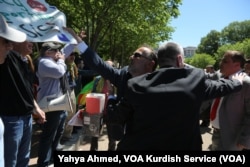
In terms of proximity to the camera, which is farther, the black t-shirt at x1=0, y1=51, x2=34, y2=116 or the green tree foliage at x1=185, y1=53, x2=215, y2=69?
the green tree foliage at x1=185, y1=53, x2=215, y2=69

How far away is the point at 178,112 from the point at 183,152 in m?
0.29

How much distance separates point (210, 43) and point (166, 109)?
113m

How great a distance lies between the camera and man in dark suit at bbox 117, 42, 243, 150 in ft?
7.71

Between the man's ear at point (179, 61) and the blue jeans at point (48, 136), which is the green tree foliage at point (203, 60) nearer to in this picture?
the blue jeans at point (48, 136)

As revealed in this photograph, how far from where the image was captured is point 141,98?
7.80 feet

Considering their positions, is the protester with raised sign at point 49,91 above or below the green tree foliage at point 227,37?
above

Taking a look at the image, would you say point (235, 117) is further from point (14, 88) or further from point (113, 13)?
point (113, 13)

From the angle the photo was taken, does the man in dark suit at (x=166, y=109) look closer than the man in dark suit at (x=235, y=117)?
Yes

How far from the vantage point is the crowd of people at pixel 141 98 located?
2367 mm

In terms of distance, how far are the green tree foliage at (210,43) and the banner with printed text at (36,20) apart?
106146 mm

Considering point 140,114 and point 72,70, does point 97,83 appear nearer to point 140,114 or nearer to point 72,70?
point 72,70

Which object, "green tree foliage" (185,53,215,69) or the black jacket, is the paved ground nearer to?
the black jacket

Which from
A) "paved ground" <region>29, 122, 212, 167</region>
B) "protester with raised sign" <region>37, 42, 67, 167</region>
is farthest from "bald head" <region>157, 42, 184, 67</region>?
"paved ground" <region>29, 122, 212, 167</region>

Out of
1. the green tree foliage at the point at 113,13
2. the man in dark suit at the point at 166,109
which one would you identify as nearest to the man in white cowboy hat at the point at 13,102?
the man in dark suit at the point at 166,109
